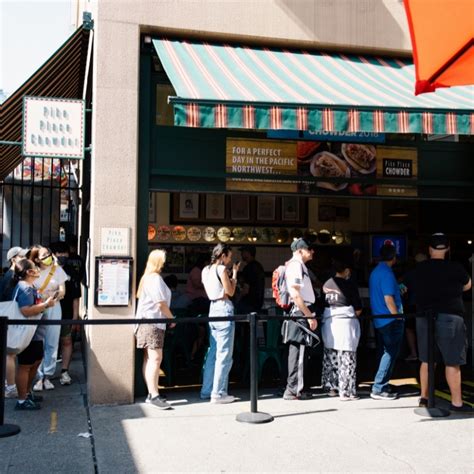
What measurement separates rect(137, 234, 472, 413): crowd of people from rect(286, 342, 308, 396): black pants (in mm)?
11

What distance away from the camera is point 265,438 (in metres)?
5.54

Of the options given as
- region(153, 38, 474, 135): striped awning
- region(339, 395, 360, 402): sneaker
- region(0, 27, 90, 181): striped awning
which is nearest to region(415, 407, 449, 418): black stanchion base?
region(339, 395, 360, 402): sneaker

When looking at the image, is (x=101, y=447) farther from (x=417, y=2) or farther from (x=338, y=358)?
(x=417, y=2)

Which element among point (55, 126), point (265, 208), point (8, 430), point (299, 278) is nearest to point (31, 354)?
point (8, 430)

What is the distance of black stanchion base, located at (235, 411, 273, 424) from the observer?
6.03 metres

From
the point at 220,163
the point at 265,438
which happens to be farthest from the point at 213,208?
the point at 265,438

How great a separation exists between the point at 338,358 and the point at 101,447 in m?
3.10

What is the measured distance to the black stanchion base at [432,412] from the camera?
20.7ft

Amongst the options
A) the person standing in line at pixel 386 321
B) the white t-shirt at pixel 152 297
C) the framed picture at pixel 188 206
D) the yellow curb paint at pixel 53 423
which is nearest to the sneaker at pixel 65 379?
the yellow curb paint at pixel 53 423

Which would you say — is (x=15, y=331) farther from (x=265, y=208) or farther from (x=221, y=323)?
(x=265, y=208)

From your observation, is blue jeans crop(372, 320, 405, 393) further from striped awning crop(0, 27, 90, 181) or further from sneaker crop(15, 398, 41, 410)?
striped awning crop(0, 27, 90, 181)

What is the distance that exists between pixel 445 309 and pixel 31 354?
449 centimetres

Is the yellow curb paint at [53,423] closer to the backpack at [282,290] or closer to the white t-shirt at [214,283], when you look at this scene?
the white t-shirt at [214,283]

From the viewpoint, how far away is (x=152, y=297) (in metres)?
6.65
